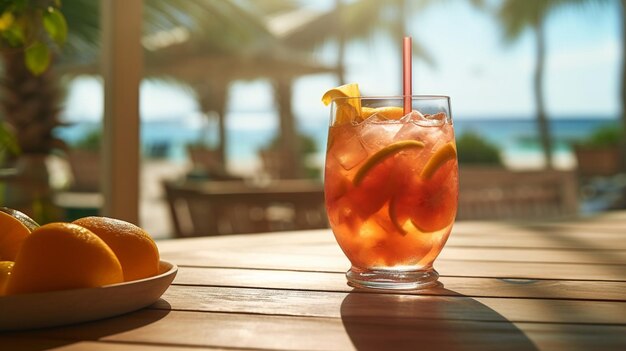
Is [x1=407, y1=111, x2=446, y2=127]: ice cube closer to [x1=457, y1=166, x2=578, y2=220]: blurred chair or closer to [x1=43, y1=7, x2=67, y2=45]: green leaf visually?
[x1=43, y1=7, x2=67, y2=45]: green leaf

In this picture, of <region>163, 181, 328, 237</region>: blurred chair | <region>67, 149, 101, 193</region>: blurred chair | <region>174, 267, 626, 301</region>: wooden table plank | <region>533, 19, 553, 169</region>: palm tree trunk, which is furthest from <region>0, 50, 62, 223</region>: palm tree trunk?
<region>533, 19, 553, 169</region>: palm tree trunk

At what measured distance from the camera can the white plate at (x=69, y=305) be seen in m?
0.51

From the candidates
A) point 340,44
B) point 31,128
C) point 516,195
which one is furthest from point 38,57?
point 340,44

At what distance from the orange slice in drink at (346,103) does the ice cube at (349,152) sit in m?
0.02

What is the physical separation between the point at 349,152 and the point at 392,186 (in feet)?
0.21

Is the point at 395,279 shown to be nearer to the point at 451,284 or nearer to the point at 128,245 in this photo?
the point at 451,284

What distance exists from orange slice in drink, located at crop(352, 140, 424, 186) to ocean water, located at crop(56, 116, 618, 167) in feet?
77.0

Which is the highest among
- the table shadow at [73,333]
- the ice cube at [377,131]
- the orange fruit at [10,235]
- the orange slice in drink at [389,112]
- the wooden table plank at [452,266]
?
the orange slice in drink at [389,112]

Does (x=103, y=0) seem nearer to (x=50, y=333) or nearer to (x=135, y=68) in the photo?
(x=135, y=68)

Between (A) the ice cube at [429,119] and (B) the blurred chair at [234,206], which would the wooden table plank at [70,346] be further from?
(B) the blurred chair at [234,206]

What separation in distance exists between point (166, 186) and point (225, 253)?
1827 millimetres

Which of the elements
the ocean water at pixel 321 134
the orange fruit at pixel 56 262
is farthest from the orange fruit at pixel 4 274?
the ocean water at pixel 321 134

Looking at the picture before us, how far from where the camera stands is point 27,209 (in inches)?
107

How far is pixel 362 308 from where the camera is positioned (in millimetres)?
607
